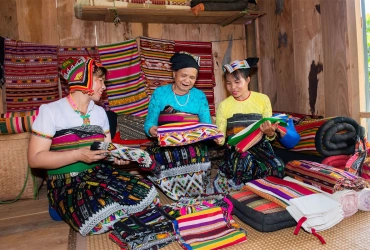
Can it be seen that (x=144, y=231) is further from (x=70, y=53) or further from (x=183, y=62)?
(x=70, y=53)

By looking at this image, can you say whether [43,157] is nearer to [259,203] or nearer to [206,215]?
[206,215]

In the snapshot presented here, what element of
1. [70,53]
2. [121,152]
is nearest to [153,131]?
[121,152]

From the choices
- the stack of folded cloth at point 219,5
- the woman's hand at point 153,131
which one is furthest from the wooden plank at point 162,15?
the woman's hand at point 153,131

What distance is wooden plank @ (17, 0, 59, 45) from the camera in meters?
3.79

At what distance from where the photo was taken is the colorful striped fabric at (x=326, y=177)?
7.14 feet

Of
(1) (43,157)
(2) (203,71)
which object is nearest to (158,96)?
(1) (43,157)

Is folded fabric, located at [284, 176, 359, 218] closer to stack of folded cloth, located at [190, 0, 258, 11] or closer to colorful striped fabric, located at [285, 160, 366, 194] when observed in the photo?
colorful striped fabric, located at [285, 160, 366, 194]

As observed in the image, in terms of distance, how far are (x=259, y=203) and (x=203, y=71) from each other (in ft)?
8.57

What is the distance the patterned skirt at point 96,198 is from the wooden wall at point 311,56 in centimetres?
213

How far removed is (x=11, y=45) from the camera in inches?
143

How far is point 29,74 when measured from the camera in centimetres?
369

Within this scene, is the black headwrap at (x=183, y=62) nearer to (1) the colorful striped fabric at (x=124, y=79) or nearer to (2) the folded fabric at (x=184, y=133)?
(2) the folded fabric at (x=184, y=133)

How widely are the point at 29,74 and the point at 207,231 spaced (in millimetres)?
2910

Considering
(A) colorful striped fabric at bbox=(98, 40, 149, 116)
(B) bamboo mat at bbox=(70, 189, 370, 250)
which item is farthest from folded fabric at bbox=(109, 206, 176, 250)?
(A) colorful striped fabric at bbox=(98, 40, 149, 116)
